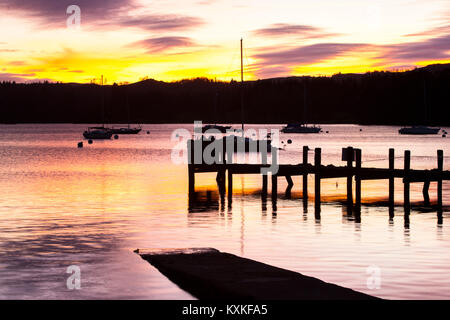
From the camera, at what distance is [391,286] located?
16.1 meters

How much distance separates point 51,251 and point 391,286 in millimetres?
9428

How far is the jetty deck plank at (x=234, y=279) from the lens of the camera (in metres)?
13.0

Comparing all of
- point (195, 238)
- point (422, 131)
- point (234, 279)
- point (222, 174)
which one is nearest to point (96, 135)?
point (422, 131)

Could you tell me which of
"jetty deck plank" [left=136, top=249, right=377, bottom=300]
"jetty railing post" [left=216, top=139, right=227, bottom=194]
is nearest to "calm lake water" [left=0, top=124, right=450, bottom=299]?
"jetty deck plank" [left=136, top=249, right=377, bottom=300]

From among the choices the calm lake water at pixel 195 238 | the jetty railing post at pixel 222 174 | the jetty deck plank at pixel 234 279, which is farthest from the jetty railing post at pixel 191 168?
the jetty deck plank at pixel 234 279

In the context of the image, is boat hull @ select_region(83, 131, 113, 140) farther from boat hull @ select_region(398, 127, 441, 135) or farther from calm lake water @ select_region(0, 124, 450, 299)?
calm lake water @ select_region(0, 124, 450, 299)

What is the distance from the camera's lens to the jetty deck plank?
13.0 meters

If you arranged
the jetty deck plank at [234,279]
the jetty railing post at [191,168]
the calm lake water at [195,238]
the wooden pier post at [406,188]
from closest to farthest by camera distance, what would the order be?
the jetty deck plank at [234,279] → the calm lake water at [195,238] → the wooden pier post at [406,188] → the jetty railing post at [191,168]

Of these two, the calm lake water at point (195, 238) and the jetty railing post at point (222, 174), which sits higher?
the jetty railing post at point (222, 174)

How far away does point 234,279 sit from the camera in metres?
14.4

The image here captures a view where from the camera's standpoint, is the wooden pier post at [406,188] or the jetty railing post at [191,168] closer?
the wooden pier post at [406,188]

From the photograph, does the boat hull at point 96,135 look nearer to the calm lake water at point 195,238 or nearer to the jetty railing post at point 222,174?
the calm lake water at point 195,238

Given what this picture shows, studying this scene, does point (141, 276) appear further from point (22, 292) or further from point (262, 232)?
point (262, 232)
